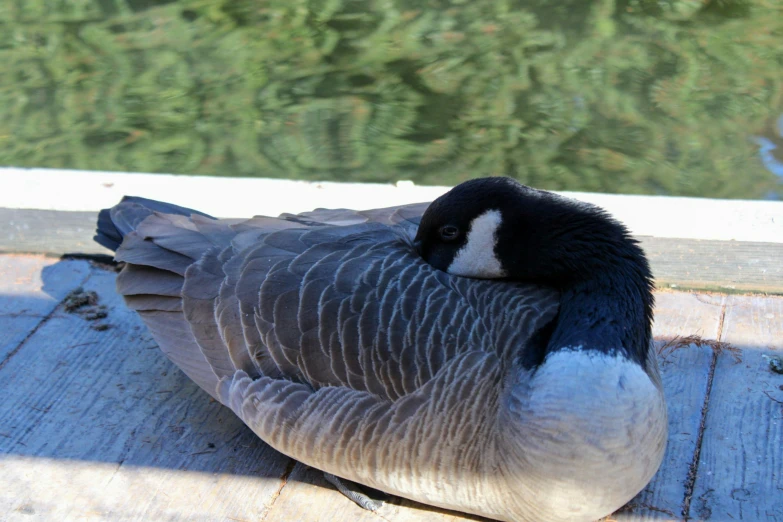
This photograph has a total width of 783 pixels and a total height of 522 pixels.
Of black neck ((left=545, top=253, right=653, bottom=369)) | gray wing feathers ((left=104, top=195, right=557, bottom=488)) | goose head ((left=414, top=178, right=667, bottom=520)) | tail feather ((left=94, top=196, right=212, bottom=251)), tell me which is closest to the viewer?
goose head ((left=414, top=178, right=667, bottom=520))

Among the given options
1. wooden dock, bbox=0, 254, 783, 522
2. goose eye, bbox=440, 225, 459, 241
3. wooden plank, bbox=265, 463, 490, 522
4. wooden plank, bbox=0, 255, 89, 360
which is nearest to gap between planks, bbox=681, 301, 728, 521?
wooden dock, bbox=0, 254, 783, 522

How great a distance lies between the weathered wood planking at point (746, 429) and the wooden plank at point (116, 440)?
162 centimetres

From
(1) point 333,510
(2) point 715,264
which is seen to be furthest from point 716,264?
(1) point 333,510

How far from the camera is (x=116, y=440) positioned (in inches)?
130

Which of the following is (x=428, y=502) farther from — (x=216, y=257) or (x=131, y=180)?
(x=131, y=180)

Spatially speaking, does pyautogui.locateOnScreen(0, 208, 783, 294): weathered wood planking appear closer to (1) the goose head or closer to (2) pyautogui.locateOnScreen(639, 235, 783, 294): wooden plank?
(2) pyautogui.locateOnScreen(639, 235, 783, 294): wooden plank

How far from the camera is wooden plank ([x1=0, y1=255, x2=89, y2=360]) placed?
3.92 m

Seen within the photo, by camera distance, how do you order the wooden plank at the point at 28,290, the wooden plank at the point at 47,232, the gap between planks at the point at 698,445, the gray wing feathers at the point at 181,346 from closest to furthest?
the gap between planks at the point at 698,445 < the gray wing feathers at the point at 181,346 < the wooden plank at the point at 28,290 < the wooden plank at the point at 47,232

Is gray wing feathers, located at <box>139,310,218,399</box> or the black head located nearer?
the black head

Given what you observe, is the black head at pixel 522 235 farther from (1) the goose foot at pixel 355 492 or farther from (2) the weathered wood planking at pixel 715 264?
(2) the weathered wood planking at pixel 715 264

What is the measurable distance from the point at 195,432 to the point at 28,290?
146cm

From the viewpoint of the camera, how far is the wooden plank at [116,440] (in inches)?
118

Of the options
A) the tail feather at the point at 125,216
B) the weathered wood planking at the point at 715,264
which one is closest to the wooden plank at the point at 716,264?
the weathered wood planking at the point at 715,264

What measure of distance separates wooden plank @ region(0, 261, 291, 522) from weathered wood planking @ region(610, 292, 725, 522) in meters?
1.38
